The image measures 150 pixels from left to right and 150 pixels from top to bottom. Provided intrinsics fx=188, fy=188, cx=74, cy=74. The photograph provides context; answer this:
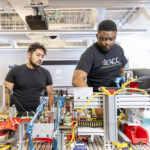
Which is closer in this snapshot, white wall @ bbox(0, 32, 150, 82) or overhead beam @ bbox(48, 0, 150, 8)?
overhead beam @ bbox(48, 0, 150, 8)

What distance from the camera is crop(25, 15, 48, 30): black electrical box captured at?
2441 mm

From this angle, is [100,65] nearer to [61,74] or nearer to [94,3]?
[94,3]

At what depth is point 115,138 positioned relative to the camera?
898mm

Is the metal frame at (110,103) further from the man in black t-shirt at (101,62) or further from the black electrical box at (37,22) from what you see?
the black electrical box at (37,22)

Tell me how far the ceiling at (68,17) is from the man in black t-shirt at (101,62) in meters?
0.97

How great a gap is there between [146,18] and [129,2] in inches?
70.7

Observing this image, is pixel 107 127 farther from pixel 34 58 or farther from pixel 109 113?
pixel 34 58

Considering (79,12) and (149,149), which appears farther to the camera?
(79,12)

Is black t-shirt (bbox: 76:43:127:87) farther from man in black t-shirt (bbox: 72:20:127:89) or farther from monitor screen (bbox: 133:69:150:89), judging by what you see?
monitor screen (bbox: 133:69:150:89)

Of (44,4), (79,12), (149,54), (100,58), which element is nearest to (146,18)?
(79,12)

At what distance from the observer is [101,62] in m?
1.63

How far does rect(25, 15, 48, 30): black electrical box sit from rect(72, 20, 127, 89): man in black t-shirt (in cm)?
111

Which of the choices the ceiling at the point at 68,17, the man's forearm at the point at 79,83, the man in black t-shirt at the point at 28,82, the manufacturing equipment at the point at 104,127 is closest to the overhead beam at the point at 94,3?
the ceiling at the point at 68,17

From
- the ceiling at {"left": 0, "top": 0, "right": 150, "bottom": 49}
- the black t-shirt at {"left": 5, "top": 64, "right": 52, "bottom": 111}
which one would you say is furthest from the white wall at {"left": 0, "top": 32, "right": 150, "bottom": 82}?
the black t-shirt at {"left": 5, "top": 64, "right": 52, "bottom": 111}
